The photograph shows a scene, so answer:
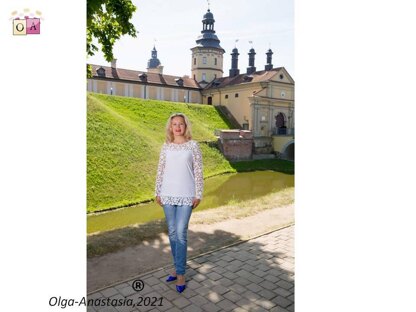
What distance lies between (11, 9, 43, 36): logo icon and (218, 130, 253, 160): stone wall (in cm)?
1767

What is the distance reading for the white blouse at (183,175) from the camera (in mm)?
3481

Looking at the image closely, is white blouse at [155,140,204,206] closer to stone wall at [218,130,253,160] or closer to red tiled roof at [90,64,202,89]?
stone wall at [218,130,253,160]

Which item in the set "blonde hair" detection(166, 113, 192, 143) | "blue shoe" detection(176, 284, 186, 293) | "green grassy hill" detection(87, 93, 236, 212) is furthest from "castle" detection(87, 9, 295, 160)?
"blue shoe" detection(176, 284, 186, 293)

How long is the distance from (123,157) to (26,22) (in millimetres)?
10570

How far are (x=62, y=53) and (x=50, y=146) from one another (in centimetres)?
84

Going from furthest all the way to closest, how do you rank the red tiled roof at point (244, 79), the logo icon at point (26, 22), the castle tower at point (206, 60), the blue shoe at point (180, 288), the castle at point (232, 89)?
the castle tower at point (206, 60) → the red tiled roof at point (244, 79) → the castle at point (232, 89) → the blue shoe at point (180, 288) → the logo icon at point (26, 22)

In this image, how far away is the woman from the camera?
348 centimetres

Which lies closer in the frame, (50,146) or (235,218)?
(50,146)

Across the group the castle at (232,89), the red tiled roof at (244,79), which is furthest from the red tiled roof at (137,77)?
the red tiled roof at (244,79)

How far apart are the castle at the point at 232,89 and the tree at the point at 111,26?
1645 cm

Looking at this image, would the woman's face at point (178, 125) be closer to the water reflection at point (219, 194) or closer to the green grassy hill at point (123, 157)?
the water reflection at point (219, 194)
